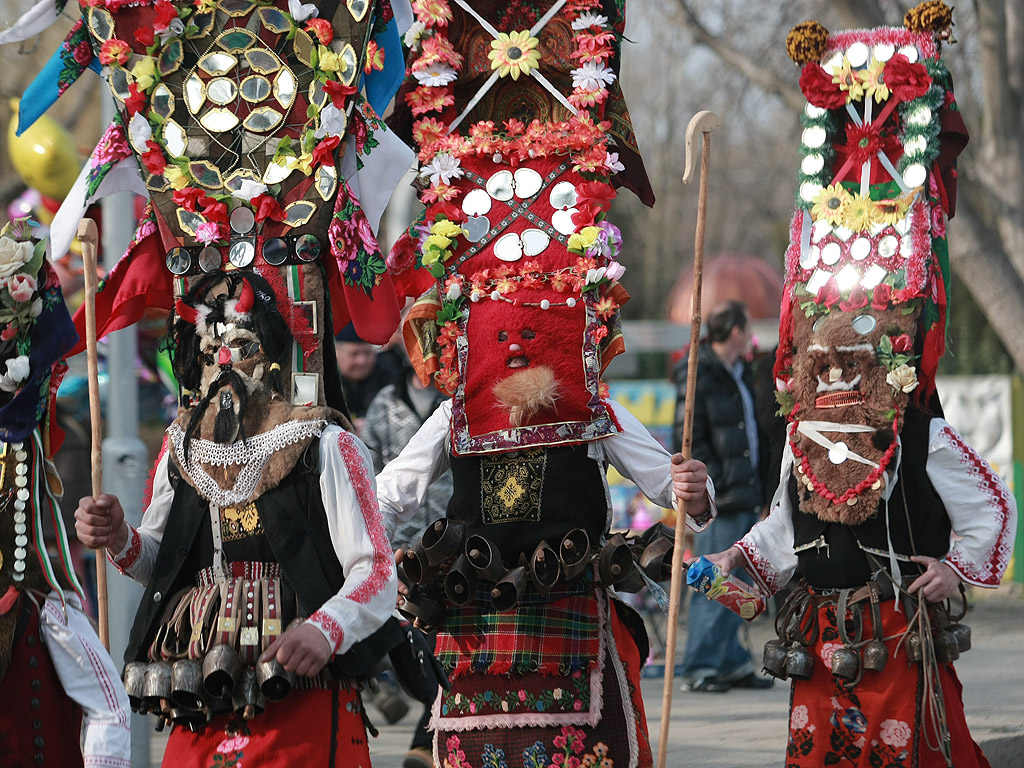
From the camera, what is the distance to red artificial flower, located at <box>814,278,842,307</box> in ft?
17.7

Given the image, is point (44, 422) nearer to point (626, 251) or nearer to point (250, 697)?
point (250, 697)

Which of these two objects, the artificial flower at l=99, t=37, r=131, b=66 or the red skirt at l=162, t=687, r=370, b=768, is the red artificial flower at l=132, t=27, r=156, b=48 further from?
the red skirt at l=162, t=687, r=370, b=768

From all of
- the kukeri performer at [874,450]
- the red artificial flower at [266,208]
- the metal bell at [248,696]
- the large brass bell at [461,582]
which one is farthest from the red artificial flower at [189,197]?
the kukeri performer at [874,450]

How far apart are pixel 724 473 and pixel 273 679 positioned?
5.41 m

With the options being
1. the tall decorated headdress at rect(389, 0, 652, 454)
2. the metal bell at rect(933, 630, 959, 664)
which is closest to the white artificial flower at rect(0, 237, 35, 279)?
the tall decorated headdress at rect(389, 0, 652, 454)

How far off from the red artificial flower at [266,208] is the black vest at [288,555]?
2.13 ft

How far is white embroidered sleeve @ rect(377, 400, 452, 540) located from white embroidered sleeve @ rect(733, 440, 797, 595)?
3.65 feet

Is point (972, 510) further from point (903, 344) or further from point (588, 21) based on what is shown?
point (588, 21)

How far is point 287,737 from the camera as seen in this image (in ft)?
12.6

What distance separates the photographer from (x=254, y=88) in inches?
165

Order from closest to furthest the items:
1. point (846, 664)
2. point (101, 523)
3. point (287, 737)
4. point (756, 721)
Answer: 1. point (287, 737)
2. point (101, 523)
3. point (846, 664)
4. point (756, 721)

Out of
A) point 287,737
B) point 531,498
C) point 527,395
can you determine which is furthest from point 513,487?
point 287,737

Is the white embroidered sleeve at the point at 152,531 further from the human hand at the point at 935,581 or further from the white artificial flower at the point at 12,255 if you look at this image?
the human hand at the point at 935,581

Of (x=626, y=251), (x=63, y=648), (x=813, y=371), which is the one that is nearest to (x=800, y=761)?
(x=813, y=371)
